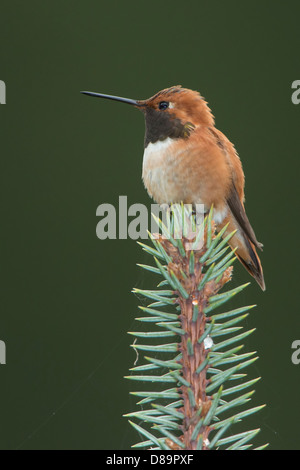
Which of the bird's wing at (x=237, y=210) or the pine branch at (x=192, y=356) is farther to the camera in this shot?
the bird's wing at (x=237, y=210)

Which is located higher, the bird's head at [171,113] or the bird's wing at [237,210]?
the bird's head at [171,113]

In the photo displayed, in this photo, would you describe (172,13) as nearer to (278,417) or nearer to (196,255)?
(278,417)

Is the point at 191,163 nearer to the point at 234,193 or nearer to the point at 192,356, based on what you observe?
the point at 234,193

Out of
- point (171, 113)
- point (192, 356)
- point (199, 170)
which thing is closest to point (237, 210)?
point (199, 170)

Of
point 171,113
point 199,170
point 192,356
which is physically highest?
point 171,113

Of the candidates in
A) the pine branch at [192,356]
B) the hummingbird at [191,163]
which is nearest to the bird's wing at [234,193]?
the hummingbird at [191,163]

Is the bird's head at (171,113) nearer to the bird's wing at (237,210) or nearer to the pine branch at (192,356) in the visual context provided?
the bird's wing at (237,210)
